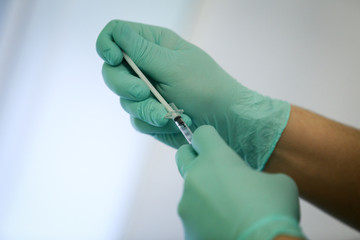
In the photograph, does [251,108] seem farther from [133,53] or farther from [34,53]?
[34,53]

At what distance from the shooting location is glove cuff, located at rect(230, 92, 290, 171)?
96cm

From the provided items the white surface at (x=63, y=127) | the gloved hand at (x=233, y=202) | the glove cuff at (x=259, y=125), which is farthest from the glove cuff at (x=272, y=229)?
the white surface at (x=63, y=127)

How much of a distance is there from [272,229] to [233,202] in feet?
0.30

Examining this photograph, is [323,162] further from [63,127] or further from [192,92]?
[63,127]

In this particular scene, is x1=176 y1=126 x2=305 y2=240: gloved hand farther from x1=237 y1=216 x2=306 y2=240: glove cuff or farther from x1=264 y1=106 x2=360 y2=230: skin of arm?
x1=264 y1=106 x2=360 y2=230: skin of arm

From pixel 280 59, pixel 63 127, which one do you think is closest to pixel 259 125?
pixel 280 59

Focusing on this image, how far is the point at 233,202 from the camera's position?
1.79 ft

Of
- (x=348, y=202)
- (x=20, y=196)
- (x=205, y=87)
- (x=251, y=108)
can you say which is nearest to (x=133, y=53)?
(x=205, y=87)

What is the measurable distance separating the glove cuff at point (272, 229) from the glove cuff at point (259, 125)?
493 mm

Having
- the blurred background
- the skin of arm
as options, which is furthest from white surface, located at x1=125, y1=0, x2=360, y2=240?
the skin of arm

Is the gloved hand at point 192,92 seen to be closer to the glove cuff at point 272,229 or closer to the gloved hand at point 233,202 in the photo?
the gloved hand at point 233,202

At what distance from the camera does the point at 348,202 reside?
0.91m

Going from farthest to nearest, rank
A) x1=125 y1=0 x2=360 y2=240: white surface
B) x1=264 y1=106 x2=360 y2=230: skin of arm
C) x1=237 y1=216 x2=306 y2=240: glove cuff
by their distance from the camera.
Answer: x1=125 y1=0 x2=360 y2=240: white surface
x1=264 y1=106 x2=360 y2=230: skin of arm
x1=237 y1=216 x2=306 y2=240: glove cuff

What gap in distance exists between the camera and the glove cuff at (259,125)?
3.15 ft
